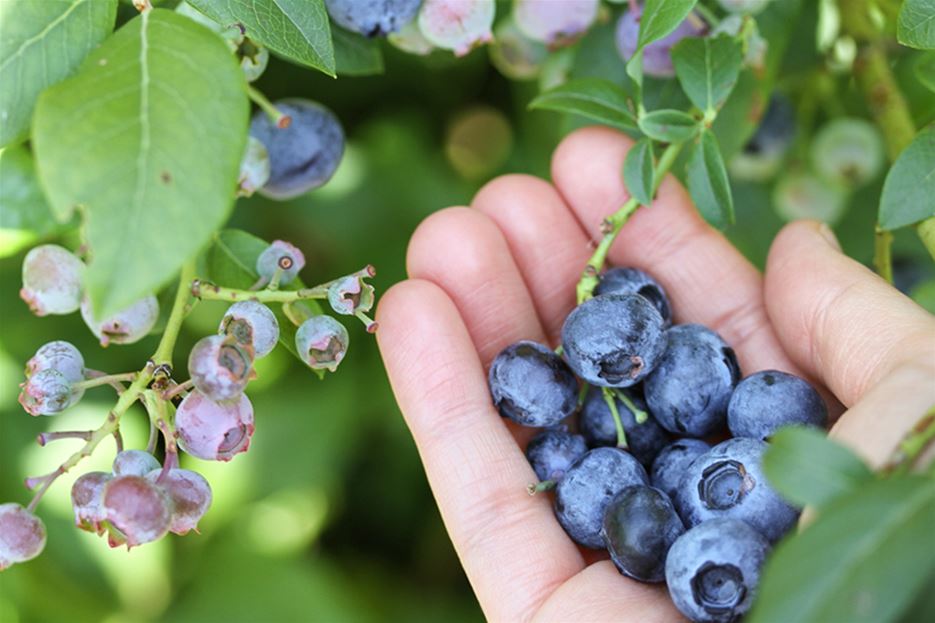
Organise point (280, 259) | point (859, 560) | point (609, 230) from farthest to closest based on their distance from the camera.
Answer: point (609, 230)
point (280, 259)
point (859, 560)

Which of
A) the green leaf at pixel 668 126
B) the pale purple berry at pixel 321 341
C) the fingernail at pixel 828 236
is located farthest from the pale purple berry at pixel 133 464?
the fingernail at pixel 828 236

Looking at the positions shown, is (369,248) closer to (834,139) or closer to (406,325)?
(406,325)

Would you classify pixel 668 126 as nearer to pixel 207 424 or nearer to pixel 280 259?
pixel 280 259

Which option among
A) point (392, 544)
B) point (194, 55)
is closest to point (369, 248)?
point (392, 544)

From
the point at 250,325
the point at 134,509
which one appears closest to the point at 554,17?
the point at 250,325

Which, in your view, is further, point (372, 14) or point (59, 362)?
point (372, 14)

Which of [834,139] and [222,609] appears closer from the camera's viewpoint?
[834,139]

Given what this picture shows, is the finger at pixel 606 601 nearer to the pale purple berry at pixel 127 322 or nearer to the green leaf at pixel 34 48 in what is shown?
the pale purple berry at pixel 127 322
